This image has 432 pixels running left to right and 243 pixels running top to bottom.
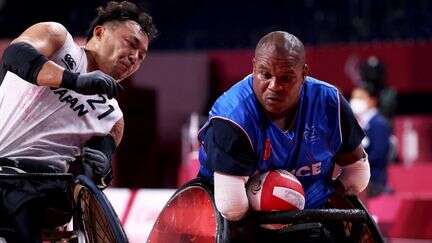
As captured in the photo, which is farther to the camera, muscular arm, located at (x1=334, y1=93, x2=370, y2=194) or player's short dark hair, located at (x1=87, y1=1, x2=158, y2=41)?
player's short dark hair, located at (x1=87, y1=1, x2=158, y2=41)

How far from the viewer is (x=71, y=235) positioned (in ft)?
13.1

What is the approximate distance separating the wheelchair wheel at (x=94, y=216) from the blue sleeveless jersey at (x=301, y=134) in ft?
1.57

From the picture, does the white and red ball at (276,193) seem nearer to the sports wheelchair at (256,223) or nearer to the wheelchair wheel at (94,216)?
the sports wheelchair at (256,223)

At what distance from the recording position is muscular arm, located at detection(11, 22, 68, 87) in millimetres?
3613

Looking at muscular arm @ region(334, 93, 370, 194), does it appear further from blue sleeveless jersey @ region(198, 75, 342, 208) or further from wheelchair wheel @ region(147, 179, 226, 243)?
wheelchair wheel @ region(147, 179, 226, 243)

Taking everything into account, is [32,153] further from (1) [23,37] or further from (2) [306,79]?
(2) [306,79]

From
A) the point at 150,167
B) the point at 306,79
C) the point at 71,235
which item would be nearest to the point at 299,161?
the point at 306,79

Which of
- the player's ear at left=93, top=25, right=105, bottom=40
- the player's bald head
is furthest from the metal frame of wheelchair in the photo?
the player's bald head

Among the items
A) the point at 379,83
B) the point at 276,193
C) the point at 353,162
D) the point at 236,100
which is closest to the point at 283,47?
the point at 236,100

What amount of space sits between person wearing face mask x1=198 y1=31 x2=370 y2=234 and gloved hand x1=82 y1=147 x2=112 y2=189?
43cm

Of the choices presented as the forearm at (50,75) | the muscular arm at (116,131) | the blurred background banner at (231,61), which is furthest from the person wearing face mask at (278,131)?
the blurred background banner at (231,61)

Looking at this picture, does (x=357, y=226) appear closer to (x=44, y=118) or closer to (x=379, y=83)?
(x=44, y=118)

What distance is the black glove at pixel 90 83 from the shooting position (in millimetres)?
3539

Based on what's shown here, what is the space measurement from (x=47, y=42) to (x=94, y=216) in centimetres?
78
